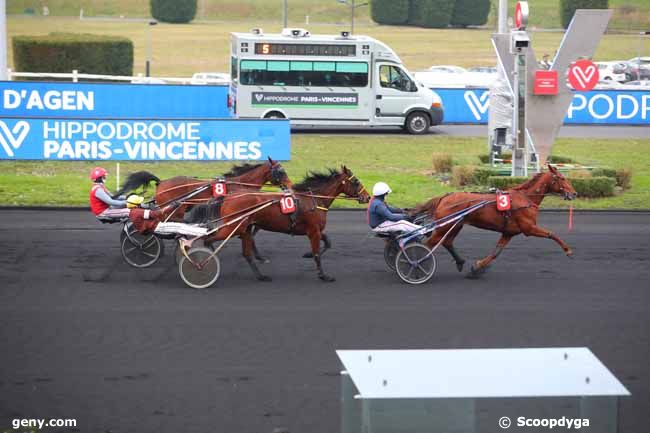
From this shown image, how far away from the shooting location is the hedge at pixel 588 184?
20234mm

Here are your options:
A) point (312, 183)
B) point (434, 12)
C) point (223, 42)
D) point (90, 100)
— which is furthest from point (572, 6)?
point (312, 183)

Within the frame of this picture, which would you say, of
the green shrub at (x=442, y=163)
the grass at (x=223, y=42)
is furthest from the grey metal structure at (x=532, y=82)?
the grass at (x=223, y=42)

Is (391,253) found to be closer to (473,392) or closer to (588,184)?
(588,184)

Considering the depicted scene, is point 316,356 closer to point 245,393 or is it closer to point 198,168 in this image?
point 245,393

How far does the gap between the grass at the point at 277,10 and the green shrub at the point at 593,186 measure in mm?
58381

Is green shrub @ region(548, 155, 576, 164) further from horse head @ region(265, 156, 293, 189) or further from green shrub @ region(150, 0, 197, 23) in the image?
green shrub @ region(150, 0, 197, 23)

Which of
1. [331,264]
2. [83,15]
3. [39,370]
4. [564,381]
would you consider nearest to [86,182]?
[331,264]

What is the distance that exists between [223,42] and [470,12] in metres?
19.2

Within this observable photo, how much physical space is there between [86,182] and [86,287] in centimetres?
837

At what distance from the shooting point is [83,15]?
79.2 m

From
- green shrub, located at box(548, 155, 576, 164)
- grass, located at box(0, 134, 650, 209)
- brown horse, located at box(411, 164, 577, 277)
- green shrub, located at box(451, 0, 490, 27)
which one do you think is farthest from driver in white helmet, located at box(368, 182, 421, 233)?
green shrub, located at box(451, 0, 490, 27)

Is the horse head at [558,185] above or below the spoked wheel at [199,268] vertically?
above

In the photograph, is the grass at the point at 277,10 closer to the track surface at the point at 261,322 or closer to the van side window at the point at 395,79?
the van side window at the point at 395,79

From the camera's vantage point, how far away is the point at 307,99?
29.9 metres
